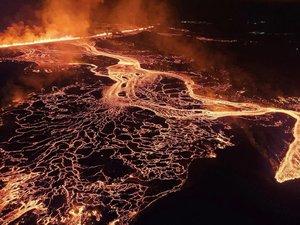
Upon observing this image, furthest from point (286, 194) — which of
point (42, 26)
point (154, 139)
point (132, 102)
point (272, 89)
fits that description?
point (42, 26)

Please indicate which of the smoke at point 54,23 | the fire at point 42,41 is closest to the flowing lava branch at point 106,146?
the fire at point 42,41

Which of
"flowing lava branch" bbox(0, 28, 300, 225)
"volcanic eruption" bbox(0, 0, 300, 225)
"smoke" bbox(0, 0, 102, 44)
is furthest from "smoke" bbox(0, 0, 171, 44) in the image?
"flowing lava branch" bbox(0, 28, 300, 225)

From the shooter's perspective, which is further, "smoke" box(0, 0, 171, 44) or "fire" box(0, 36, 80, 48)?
"smoke" box(0, 0, 171, 44)

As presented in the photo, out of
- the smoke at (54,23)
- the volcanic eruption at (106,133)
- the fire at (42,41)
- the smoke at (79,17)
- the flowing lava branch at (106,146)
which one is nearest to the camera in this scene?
the flowing lava branch at (106,146)

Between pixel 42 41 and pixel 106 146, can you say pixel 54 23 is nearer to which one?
pixel 42 41

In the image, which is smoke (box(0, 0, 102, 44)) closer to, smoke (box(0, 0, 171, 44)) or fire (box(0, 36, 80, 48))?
smoke (box(0, 0, 171, 44))

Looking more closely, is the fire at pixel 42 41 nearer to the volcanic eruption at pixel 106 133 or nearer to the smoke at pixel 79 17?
the smoke at pixel 79 17

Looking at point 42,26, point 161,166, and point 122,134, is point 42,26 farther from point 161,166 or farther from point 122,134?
point 161,166

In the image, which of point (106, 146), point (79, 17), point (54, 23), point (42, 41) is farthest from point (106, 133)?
point (79, 17)
